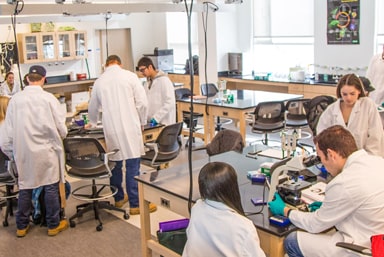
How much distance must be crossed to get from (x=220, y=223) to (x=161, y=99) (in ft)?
10.6

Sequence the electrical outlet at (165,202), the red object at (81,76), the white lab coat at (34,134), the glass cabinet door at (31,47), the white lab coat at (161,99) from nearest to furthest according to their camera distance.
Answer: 1. the electrical outlet at (165,202)
2. the white lab coat at (34,134)
3. the white lab coat at (161,99)
4. the glass cabinet door at (31,47)
5. the red object at (81,76)

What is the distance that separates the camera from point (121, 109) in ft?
14.7

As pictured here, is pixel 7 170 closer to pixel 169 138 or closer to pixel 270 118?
pixel 169 138

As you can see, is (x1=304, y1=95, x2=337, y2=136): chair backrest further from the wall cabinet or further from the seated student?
the wall cabinet

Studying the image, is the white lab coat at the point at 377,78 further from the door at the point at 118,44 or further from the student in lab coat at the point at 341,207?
the door at the point at 118,44

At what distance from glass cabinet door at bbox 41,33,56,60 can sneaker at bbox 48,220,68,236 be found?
5.41 m

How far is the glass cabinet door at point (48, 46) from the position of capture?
9.01 m

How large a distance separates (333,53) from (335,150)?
5640mm

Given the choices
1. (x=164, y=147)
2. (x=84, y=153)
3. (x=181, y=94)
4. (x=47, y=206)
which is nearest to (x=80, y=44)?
(x=181, y=94)

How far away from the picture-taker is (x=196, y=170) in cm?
332

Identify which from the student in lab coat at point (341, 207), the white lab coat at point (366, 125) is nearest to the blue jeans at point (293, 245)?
the student in lab coat at point (341, 207)

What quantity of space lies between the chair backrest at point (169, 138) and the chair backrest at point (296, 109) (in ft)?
6.36

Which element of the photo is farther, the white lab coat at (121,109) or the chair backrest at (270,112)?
the chair backrest at (270,112)

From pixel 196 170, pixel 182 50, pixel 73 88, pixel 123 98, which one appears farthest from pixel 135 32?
pixel 196 170
